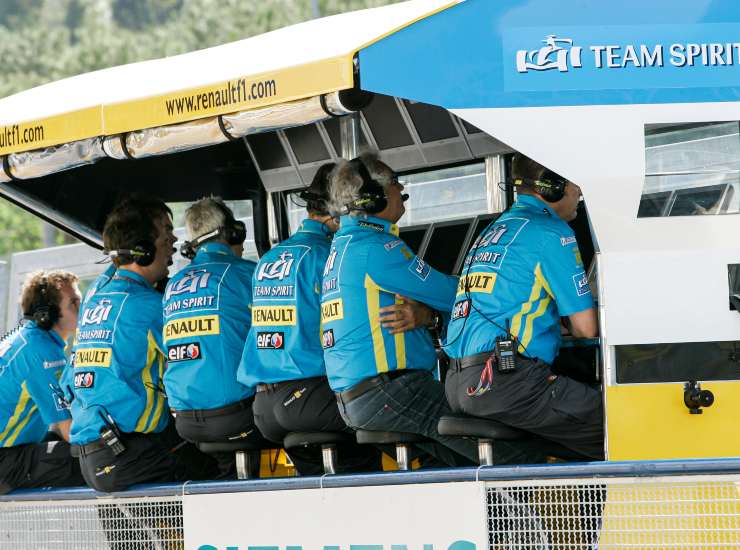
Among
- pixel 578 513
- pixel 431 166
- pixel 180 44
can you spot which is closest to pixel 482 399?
pixel 578 513

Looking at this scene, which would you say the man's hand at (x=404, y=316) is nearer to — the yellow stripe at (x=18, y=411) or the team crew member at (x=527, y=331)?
the team crew member at (x=527, y=331)

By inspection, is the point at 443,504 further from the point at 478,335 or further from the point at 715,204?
the point at 715,204

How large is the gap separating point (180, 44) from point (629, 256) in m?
28.0

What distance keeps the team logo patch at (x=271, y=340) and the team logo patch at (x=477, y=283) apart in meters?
0.90

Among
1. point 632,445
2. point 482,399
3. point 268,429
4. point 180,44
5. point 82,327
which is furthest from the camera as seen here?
point 180,44

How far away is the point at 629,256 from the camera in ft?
15.6

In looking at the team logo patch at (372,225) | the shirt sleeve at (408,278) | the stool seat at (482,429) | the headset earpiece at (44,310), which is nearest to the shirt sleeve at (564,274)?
the stool seat at (482,429)

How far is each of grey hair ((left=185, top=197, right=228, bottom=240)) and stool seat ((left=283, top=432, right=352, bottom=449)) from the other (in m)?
1.25

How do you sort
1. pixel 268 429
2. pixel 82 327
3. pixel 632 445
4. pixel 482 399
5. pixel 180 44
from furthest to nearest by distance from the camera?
pixel 180 44, pixel 82 327, pixel 268 429, pixel 482 399, pixel 632 445

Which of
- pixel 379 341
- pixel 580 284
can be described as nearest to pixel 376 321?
pixel 379 341

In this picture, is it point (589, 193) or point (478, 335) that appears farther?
point (478, 335)

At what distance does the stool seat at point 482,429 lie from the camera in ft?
16.8

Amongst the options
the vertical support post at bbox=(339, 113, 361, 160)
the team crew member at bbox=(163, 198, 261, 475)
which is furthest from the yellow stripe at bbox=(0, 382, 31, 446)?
the vertical support post at bbox=(339, 113, 361, 160)

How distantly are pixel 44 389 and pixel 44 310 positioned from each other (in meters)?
0.42
